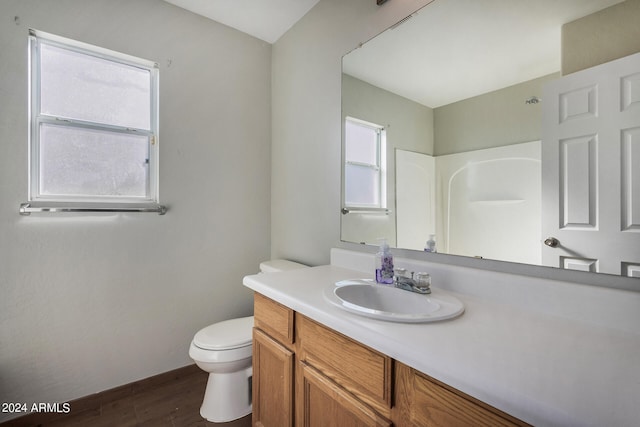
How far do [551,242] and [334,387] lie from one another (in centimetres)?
83

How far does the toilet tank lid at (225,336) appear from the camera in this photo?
1.52 metres

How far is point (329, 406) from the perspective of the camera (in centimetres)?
90

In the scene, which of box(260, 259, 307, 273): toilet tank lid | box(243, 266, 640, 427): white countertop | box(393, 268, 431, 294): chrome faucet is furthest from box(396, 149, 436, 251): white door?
box(260, 259, 307, 273): toilet tank lid

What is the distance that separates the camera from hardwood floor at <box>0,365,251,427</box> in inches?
59.7

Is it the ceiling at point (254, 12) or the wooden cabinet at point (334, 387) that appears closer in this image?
the wooden cabinet at point (334, 387)

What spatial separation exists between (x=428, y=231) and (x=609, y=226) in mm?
564

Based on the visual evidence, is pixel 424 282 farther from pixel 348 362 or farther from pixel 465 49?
pixel 465 49

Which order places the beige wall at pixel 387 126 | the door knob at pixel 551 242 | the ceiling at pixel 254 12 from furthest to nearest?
the ceiling at pixel 254 12
the beige wall at pixel 387 126
the door knob at pixel 551 242

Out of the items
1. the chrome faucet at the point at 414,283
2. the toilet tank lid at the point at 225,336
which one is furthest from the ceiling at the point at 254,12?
the toilet tank lid at the point at 225,336

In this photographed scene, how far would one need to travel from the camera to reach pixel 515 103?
0.99 meters

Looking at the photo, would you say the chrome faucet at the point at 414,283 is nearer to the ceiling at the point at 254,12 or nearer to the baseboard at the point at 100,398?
the baseboard at the point at 100,398

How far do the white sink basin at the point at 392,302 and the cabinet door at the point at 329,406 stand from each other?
0.25 meters

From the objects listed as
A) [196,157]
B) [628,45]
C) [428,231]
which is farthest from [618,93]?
[196,157]

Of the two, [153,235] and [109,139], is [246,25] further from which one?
[153,235]
